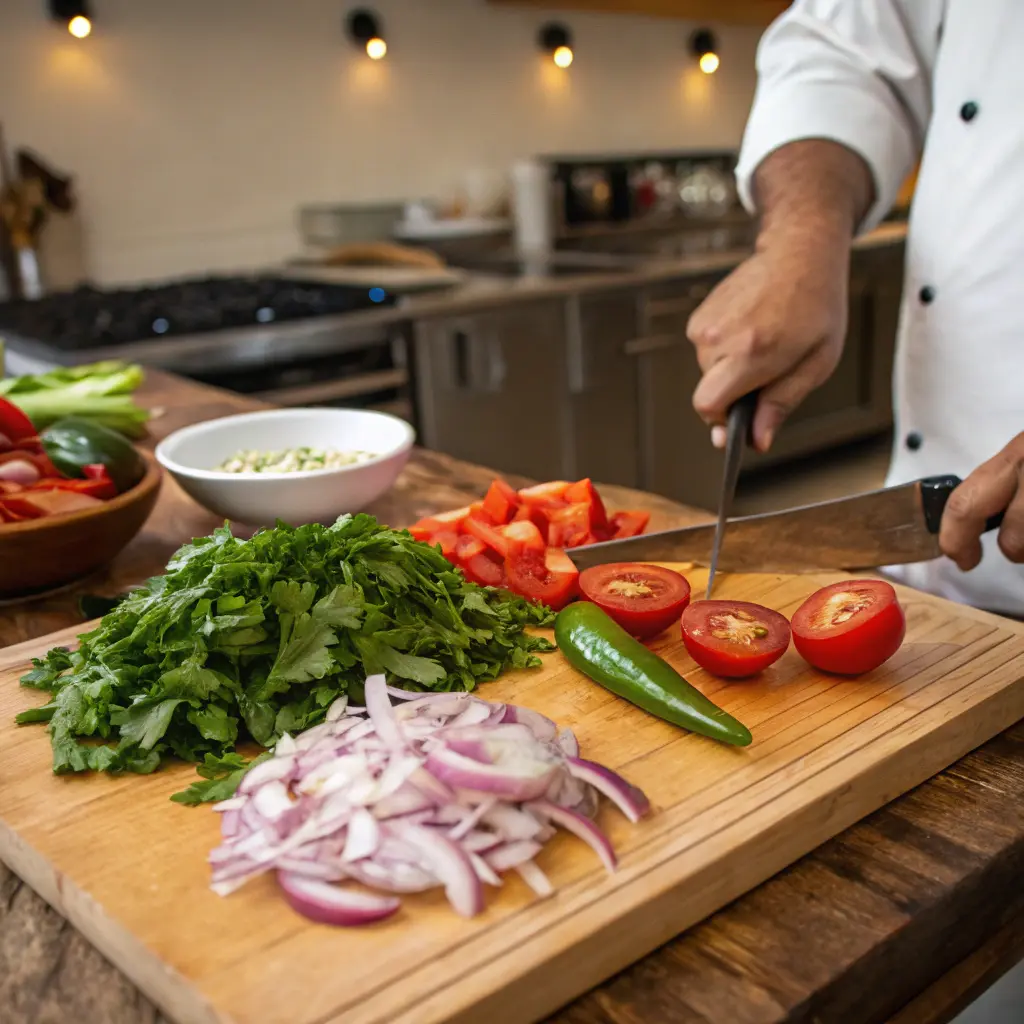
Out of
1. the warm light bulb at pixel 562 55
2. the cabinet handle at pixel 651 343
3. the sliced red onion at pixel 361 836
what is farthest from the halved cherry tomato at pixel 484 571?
the warm light bulb at pixel 562 55

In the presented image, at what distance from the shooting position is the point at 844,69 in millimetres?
1617

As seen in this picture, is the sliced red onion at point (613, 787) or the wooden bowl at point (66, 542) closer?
the sliced red onion at point (613, 787)

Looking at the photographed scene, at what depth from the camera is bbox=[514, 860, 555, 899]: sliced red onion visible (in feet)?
2.32

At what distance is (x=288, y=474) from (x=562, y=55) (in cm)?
381

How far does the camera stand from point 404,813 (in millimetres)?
738

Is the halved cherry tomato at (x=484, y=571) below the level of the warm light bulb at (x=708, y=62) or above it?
below

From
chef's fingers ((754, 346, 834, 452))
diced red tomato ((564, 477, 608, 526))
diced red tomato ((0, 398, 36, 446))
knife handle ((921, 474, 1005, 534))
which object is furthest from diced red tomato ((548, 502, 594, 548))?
diced red tomato ((0, 398, 36, 446))

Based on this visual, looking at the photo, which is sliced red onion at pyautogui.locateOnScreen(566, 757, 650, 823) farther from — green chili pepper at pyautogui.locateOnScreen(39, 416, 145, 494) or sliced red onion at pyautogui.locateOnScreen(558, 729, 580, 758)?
green chili pepper at pyautogui.locateOnScreen(39, 416, 145, 494)

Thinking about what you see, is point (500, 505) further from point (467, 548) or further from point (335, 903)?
point (335, 903)

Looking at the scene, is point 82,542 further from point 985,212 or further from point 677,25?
point 677,25

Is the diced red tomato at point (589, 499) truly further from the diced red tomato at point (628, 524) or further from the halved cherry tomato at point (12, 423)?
the halved cherry tomato at point (12, 423)

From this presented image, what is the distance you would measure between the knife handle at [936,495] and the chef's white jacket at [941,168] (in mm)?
331

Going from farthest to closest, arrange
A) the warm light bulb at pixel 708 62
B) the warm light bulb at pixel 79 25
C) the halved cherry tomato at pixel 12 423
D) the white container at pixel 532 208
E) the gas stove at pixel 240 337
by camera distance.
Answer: the warm light bulb at pixel 708 62, the white container at pixel 532 208, the warm light bulb at pixel 79 25, the gas stove at pixel 240 337, the halved cherry tomato at pixel 12 423

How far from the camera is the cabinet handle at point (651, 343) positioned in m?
3.79
